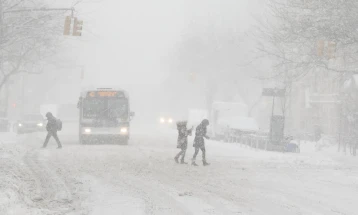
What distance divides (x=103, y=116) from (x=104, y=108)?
0.41 m

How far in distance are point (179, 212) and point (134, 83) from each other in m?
159

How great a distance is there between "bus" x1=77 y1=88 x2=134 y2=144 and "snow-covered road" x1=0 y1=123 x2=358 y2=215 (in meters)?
5.97

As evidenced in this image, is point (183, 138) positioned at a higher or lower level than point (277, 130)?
lower

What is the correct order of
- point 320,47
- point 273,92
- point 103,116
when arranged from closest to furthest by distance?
point 320,47
point 103,116
point 273,92

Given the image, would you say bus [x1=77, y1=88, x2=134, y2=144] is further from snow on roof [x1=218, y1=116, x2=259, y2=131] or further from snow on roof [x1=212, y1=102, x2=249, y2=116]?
snow on roof [x1=212, y1=102, x2=249, y2=116]

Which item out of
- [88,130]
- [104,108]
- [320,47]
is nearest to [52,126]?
[88,130]

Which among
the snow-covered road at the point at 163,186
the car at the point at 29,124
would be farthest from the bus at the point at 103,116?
the car at the point at 29,124

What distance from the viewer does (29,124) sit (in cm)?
4350

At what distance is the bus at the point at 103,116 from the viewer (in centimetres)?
2628

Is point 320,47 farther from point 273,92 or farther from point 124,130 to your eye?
point 124,130

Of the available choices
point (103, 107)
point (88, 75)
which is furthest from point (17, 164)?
point (88, 75)

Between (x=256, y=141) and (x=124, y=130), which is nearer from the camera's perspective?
(x=124, y=130)

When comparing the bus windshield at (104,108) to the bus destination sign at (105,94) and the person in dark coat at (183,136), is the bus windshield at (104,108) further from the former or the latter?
the person in dark coat at (183,136)

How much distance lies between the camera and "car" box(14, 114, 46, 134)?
43125 millimetres
